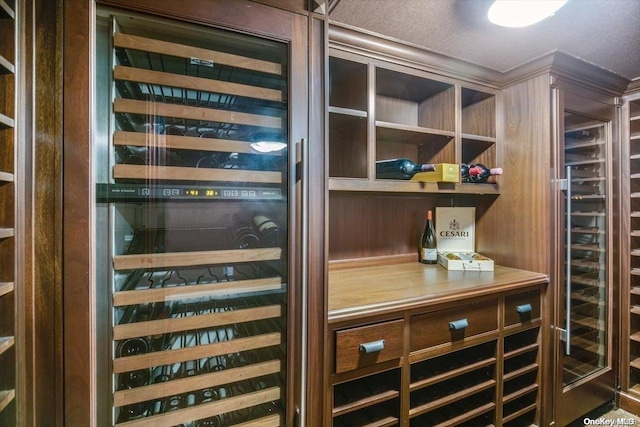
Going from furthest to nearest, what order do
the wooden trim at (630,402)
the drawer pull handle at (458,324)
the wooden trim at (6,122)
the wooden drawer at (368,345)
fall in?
1. the wooden trim at (630,402)
2. the drawer pull handle at (458,324)
3. the wooden drawer at (368,345)
4. the wooden trim at (6,122)

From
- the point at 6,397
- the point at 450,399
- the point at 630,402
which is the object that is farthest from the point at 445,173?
the point at 630,402

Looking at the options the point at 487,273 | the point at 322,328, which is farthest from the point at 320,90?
the point at 487,273

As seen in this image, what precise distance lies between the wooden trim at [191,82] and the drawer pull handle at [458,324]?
3.91 ft

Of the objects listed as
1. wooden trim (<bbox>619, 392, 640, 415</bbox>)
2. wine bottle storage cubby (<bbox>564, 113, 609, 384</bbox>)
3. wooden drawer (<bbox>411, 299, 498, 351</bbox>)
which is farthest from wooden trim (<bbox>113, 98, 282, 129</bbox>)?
wooden trim (<bbox>619, 392, 640, 415</bbox>)

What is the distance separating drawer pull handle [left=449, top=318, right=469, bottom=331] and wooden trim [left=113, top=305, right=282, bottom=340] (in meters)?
0.81

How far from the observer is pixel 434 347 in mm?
1236

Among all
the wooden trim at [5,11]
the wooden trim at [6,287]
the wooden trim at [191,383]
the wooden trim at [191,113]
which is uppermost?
the wooden trim at [5,11]

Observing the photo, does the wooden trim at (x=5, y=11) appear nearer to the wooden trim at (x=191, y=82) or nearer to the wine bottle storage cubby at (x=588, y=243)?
the wooden trim at (x=191, y=82)

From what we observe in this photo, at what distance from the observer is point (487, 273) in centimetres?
161

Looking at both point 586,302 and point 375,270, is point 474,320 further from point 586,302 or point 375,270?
point 586,302

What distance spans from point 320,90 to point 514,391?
1.81 meters

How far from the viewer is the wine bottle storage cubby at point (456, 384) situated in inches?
49.5

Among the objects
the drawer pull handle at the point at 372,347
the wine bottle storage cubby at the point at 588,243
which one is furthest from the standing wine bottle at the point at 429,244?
the drawer pull handle at the point at 372,347

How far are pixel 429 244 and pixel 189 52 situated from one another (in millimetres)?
1684
